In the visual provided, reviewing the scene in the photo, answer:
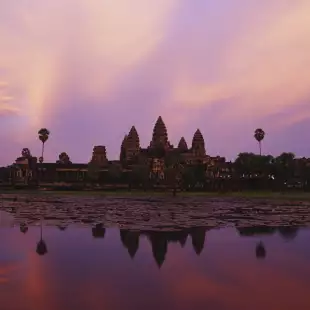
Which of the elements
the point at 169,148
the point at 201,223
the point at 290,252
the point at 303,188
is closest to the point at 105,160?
the point at 169,148

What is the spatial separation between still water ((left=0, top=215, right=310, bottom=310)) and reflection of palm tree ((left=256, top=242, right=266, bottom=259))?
3 cm

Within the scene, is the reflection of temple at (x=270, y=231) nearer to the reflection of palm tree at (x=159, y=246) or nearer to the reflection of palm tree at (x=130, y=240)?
the reflection of palm tree at (x=159, y=246)

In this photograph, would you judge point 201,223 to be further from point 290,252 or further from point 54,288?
point 54,288

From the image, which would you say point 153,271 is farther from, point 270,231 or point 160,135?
point 160,135

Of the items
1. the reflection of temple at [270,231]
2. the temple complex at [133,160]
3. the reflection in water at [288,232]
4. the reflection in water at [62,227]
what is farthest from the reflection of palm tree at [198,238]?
the temple complex at [133,160]

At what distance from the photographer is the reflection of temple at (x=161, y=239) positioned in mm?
17166

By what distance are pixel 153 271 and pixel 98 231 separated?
401 inches

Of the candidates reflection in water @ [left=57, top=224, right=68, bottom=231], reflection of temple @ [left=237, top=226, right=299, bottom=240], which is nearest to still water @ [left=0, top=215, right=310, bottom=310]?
reflection of temple @ [left=237, top=226, right=299, bottom=240]

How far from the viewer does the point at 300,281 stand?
1279cm

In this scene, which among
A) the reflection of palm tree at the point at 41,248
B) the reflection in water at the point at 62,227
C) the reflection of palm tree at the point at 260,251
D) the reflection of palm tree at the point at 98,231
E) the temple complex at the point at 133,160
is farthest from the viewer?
the temple complex at the point at 133,160

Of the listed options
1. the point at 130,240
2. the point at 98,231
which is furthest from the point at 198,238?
the point at 98,231

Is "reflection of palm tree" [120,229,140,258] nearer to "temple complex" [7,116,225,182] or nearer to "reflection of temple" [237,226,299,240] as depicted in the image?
"reflection of temple" [237,226,299,240]

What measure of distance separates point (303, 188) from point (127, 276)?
9244 centimetres

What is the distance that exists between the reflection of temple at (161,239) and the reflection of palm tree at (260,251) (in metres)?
2.01
